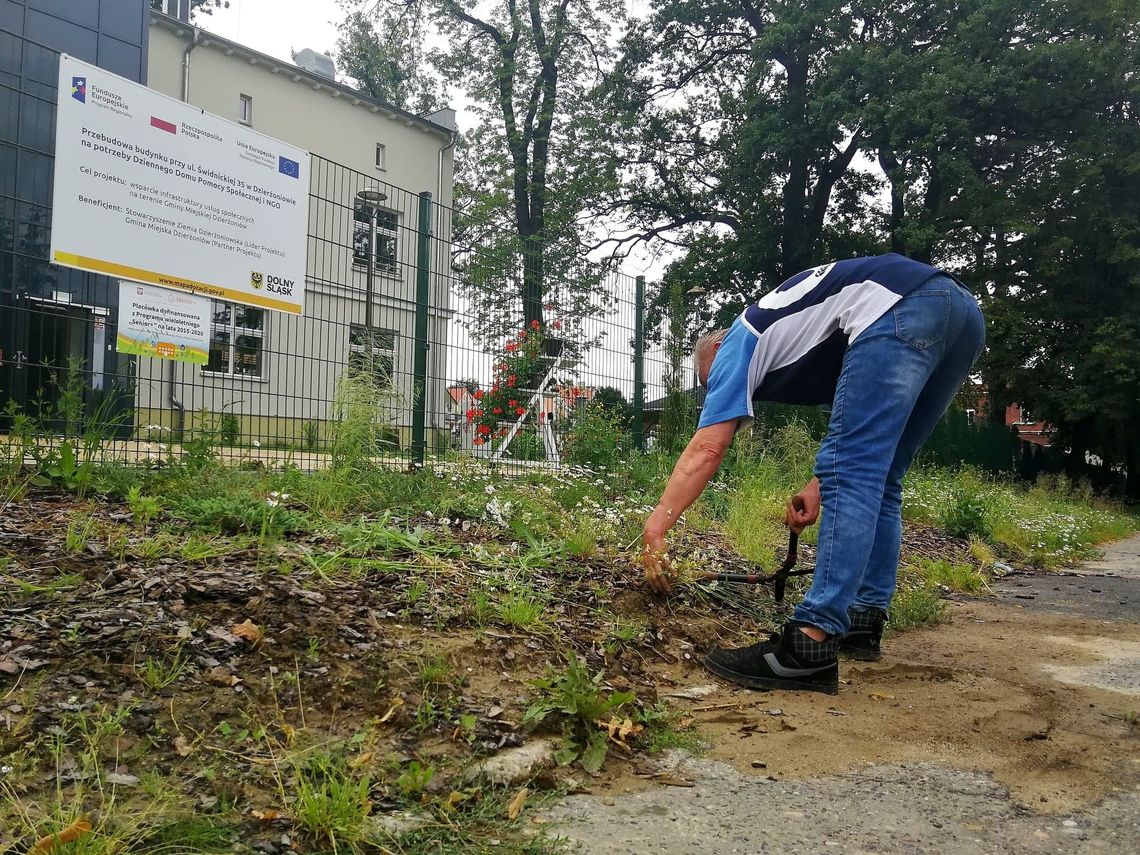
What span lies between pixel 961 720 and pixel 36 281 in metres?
4.88

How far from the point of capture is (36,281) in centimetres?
452

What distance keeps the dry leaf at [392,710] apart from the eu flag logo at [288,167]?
4.49 metres

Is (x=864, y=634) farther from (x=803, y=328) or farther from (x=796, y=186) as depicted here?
(x=796, y=186)

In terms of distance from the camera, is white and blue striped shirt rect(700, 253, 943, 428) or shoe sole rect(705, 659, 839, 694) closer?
shoe sole rect(705, 659, 839, 694)

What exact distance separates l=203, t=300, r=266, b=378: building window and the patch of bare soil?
12.2ft

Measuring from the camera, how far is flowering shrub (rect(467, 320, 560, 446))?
678cm

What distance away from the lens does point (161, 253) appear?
4.90 meters

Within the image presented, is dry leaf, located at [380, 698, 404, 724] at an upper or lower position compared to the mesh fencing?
lower

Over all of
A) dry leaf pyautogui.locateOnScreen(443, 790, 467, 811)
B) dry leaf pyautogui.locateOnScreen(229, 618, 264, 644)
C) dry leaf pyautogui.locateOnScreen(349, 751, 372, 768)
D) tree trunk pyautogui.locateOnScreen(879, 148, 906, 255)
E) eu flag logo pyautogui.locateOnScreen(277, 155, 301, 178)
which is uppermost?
tree trunk pyautogui.locateOnScreen(879, 148, 906, 255)

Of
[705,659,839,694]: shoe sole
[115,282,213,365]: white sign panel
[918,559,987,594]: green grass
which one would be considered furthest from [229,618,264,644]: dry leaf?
[918,559,987,594]: green grass

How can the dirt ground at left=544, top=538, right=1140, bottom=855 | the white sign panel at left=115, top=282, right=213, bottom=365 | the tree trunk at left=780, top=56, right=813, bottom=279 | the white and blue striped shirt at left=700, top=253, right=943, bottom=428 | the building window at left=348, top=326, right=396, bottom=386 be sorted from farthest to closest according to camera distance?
the tree trunk at left=780, top=56, right=813, bottom=279, the building window at left=348, top=326, right=396, bottom=386, the white sign panel at left=115, top=282, right=213, bottom=365, the white and blue striped shirt at left=700, top=253, right=943, bottom=428, the dirt ground at left=544, top=538, right=1140, bottom=855

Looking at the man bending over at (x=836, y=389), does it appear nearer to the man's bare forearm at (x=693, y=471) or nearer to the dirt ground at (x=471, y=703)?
the man's bare forearm at (x=693, y=471)

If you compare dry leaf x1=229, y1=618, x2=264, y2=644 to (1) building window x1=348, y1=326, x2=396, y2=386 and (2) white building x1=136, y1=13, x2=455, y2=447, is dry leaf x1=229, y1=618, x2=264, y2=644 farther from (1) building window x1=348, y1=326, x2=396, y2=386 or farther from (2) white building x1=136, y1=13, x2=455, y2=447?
(1) building window x1=348, y1=326, x2=396, y2=386

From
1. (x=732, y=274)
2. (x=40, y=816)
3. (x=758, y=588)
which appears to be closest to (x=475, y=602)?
(x=40, y=816)
